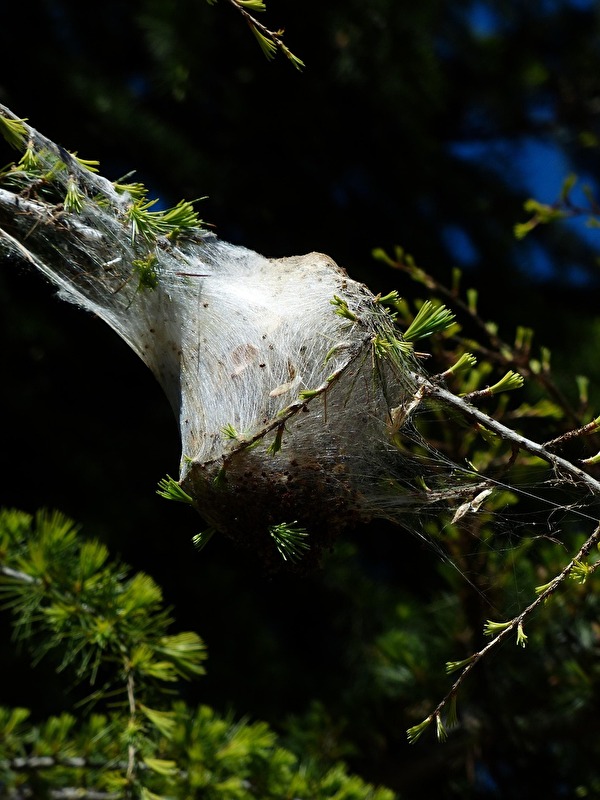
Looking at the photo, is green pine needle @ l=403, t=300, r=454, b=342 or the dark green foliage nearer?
green pine needle @ l=403, t=300, r=454, b=342

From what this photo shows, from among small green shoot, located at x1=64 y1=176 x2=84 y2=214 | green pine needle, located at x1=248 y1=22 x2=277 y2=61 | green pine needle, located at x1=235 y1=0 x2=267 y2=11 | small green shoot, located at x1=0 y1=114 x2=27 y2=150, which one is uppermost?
green pine needle, located at x1=235 y1=0 x2=267 y2=11

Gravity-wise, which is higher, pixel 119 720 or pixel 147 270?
pixel 147 270

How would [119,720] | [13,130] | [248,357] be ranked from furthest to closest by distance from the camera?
[119,720] < [248,357] < [13,130]

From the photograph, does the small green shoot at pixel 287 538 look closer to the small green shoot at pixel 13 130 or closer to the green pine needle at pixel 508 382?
the green pine needle at pixel 508 382

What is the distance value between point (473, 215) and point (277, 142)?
0.82 meters

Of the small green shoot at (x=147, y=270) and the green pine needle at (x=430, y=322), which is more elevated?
the green pine needle at (x=430, y=322)

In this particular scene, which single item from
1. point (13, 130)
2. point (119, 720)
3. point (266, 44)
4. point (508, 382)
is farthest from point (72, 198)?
point (119, 720)

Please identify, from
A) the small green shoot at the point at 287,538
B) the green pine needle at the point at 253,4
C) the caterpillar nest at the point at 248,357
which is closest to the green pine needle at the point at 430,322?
the caterpillar nest at the point at 248,357

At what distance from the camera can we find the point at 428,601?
2746 millimetres

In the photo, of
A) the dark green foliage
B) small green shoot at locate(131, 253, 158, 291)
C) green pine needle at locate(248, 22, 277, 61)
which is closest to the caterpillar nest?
small green shoot at locate(131, 253, 158, 291)

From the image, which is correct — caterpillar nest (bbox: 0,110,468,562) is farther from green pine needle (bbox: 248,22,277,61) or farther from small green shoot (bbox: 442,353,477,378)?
green pine needle (bbox: 248,22,277,61)

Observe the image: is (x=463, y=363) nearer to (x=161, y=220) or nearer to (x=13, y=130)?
(x=161, y=220)

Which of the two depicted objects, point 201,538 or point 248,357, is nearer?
point 201,538

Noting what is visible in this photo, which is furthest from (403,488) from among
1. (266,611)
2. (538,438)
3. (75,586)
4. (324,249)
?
(266,611)
